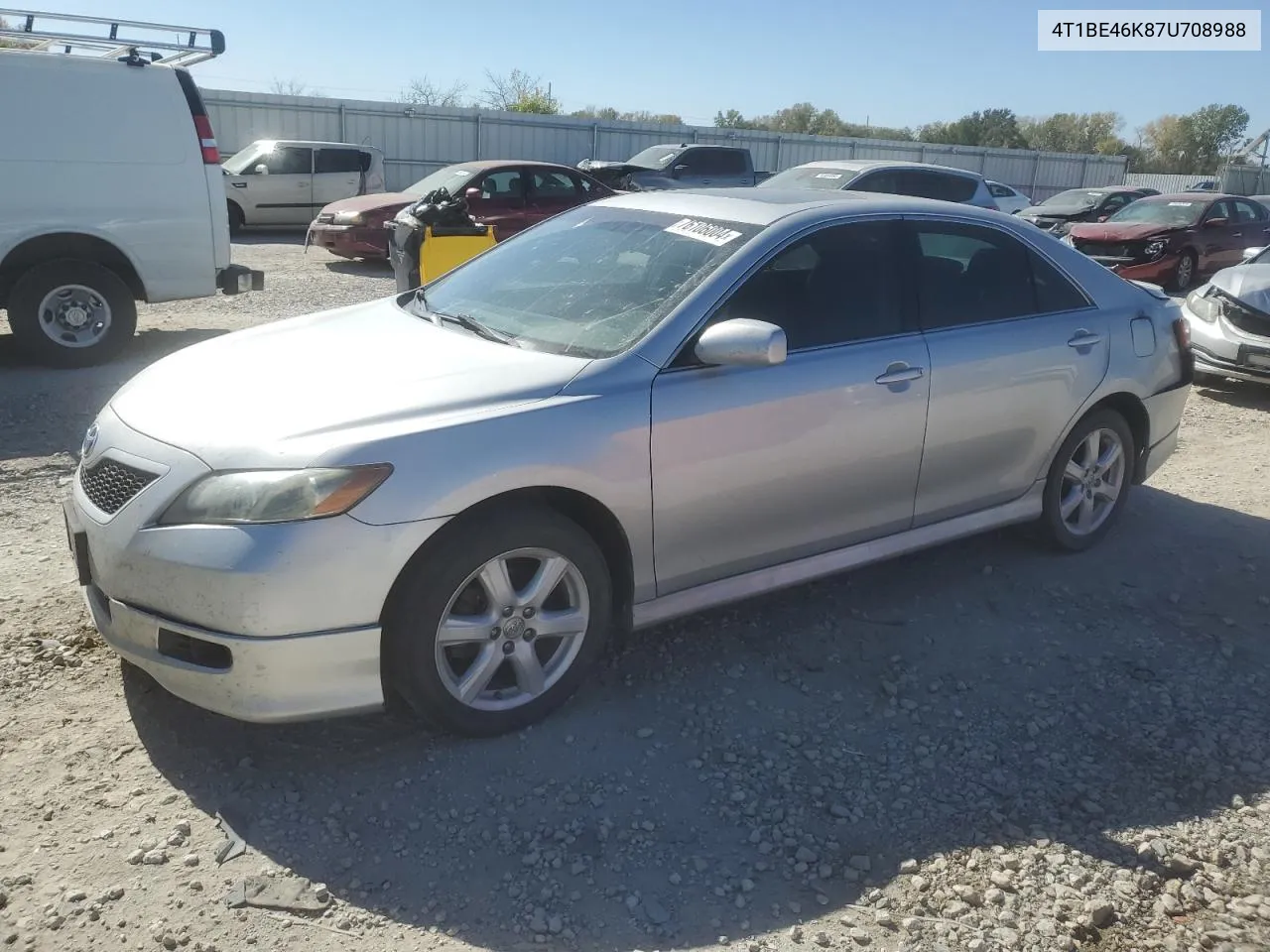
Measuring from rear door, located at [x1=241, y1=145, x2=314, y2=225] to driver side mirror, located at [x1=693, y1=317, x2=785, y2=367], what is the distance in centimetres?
1627

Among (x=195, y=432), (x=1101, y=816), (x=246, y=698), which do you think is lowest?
(x=1101, y=816)

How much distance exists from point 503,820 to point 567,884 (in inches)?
12.2

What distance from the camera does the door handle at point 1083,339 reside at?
4.62m

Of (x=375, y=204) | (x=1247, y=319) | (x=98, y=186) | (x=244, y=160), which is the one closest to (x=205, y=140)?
(x=98, y=186)

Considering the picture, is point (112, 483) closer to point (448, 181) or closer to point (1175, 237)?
point (448, 181)

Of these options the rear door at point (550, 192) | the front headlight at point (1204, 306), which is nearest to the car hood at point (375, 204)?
the rear door at point (550, 192)

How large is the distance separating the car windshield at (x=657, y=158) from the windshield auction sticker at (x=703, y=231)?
1569 centimetres

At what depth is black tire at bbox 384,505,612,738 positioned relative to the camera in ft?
9.86

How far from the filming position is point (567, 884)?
273 centimetres

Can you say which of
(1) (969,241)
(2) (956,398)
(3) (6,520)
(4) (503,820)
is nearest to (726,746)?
(4) (503,820)

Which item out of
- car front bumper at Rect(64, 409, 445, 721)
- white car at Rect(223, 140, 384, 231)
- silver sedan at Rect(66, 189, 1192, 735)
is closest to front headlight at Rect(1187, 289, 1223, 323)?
silver sedan at Rect(66, 189, 1192, 735)

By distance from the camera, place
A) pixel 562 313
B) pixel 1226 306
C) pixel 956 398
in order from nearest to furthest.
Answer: pixel 562 313
pixel 956 398
pixel 1226 306

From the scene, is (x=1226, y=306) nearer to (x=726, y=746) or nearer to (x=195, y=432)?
(x=726, y=746)

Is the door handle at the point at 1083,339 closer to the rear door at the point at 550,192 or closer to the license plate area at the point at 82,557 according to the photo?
the license plate area at the point at 82,557
